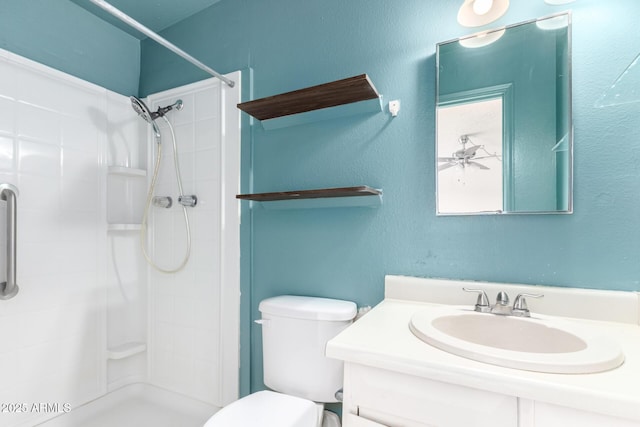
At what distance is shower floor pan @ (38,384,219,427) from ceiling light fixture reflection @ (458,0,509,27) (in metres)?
2.13

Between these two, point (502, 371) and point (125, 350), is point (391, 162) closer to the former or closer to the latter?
point (502, 371)

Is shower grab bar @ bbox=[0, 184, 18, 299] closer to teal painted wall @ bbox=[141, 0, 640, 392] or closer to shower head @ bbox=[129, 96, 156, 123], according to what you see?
shower head @ bbox=[129, 96, 156, 123]

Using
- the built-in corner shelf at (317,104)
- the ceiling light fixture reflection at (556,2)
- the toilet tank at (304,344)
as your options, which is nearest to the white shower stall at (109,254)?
the built-in corner shelf at (317,104)

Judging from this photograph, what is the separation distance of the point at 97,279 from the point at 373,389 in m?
1.70

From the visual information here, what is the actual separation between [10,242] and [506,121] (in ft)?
6.85

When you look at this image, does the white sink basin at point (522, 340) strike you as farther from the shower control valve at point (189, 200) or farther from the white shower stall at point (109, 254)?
the shower control valve at point (189, 200)

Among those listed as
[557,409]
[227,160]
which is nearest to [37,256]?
[227,160]

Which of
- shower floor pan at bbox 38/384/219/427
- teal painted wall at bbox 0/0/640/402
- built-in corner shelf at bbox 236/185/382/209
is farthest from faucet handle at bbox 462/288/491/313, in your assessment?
shower floor pan at bbox 38/384/219/427

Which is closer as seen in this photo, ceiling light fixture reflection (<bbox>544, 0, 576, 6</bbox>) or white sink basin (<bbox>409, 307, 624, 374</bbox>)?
white sink basin (<bbox>409, 307, 624, 374</bbox>)

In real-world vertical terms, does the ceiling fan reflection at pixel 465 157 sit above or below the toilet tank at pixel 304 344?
above

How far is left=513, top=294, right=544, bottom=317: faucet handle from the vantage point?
970 millimetres

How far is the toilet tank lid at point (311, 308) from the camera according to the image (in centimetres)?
122

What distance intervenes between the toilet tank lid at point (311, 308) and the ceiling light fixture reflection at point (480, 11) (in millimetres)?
1187

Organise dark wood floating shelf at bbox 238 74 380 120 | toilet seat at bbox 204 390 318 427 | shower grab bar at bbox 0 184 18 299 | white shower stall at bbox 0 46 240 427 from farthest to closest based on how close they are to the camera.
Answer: white shower stall at bbox 0 46 240 427 → shower grab bar at bbox 0 184 18 299 → dark wood floating shelf at bbox 238 74 380 120 → toilet seat at bbox 204 390 318 427
